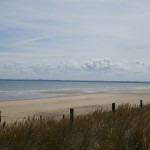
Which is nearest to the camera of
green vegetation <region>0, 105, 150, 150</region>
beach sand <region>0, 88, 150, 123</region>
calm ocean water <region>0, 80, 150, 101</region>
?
green vegetation <region>0, 105, 150, 150</region>

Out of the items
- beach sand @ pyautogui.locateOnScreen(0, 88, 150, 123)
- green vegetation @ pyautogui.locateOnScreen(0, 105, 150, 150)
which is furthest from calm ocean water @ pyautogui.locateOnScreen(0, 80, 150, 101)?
green vegetation @ pyautogui.locateOnScreen(0, 105, 150, 150)

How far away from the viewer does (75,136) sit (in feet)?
20.2

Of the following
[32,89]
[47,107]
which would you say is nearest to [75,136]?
[47,107]

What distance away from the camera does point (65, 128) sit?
6.59 metres

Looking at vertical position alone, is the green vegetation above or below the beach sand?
above

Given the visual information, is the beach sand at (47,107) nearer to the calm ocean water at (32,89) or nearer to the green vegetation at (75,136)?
the calm ocean water at (32,89)

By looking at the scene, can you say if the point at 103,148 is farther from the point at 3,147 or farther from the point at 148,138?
the point at 3,147

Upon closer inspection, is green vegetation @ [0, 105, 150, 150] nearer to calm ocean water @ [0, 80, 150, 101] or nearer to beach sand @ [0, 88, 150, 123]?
beach sand @ [0, 88, 150, 123]

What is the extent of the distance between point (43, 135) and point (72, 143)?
1.74 feet

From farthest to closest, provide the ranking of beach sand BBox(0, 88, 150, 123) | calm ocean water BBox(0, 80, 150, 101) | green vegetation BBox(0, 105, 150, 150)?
calm ocean water BBox(0, 80, 150, 101)
beach sand BBox(0, 88, 150, 123)
green vegetation BBox(0, 105, 150, 150)

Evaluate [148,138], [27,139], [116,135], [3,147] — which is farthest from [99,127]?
[3,147]

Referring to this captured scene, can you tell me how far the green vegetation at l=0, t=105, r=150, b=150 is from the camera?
5402 mm

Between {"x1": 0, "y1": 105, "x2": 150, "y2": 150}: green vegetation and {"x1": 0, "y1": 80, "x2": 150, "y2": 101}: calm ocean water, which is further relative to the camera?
{"x1": 0, "y1": 80, "x2": 150, "y2": 101}: calm ocean water

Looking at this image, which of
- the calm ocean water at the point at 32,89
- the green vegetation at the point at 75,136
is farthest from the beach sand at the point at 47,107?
the green vegetation at the point at 75,136
